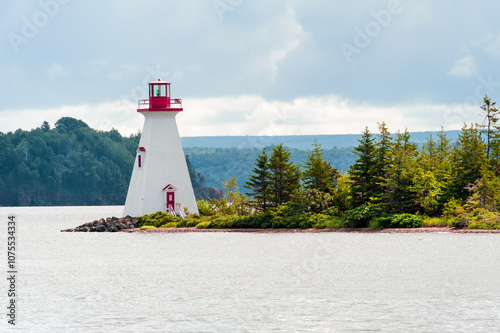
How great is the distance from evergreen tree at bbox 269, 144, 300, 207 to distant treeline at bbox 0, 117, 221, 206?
87910mm

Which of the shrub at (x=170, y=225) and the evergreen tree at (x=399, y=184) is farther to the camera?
the shrub at (x=170, y=225)

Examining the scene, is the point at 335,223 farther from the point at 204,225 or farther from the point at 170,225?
the point at 170,225

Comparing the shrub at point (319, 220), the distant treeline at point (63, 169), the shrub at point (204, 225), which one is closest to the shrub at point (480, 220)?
the shrub at point (319, 220)

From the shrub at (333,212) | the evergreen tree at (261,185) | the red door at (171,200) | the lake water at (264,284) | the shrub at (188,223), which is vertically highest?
the evergreen tree at (261,185)

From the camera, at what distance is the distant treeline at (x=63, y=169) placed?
444 ft

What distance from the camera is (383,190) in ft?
164

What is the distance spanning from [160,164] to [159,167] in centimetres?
22

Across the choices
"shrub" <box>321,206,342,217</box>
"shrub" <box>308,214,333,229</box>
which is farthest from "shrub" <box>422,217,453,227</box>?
"shrub" <box>308,214,333,229</box>

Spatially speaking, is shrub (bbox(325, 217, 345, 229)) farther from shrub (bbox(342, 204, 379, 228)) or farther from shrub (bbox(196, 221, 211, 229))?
shrub (bbox(196, 221, 211, 229))

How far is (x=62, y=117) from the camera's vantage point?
15400 cm

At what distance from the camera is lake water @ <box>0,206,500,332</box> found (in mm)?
22625

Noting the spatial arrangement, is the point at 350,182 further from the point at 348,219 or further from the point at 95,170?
the point at 95,170

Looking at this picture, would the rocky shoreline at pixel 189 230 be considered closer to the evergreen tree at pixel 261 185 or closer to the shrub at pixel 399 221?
the shrub at pixel 399 221

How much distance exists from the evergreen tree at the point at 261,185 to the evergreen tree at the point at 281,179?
293mm
